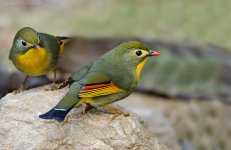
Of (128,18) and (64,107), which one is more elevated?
(64,107)

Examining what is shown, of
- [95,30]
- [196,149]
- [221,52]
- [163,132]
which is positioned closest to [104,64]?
[163,132]

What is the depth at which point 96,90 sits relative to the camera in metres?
5.69

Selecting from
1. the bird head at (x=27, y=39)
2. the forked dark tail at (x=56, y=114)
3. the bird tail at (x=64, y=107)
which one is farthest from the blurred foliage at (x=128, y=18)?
the forked dark tail at (x=56, y=114)

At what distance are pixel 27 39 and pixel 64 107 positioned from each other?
105 cm

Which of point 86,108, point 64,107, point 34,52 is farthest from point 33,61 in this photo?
point 64,107

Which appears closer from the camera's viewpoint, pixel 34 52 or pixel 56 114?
pixel 56 114

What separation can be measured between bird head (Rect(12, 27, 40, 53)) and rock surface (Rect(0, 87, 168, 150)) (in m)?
0.46

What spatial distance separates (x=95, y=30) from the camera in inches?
627

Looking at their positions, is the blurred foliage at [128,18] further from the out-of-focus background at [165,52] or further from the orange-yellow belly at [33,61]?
the orange-yellow belly at [33,61]

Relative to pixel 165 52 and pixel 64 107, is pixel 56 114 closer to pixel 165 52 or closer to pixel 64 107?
pixel 64 107

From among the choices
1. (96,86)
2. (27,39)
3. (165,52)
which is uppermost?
(27,39)

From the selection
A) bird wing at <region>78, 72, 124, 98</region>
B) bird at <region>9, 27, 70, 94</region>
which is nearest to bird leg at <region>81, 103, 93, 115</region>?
bird wing at <region>78, 72, 124, 98</region>

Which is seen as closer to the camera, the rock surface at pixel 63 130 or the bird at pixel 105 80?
the bird at pixel 105 80

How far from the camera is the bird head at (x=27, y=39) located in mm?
6422
